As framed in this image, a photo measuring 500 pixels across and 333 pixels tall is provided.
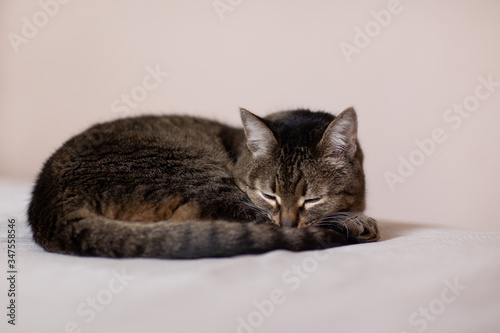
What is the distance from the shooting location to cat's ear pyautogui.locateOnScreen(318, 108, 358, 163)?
6.17 ft

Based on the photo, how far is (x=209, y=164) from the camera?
6.91 feet

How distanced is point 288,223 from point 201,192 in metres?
0.39

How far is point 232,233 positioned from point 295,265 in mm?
241

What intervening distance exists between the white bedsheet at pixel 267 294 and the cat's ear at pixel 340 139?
64cm

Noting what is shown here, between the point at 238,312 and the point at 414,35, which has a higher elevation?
the point at 414,35

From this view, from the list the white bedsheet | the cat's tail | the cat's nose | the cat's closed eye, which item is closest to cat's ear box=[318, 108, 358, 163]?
the cat's closed eye

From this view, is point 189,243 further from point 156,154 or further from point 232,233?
point 156,154

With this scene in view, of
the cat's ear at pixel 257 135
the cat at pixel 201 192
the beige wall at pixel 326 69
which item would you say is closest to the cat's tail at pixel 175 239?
the cat at pixel 201 192

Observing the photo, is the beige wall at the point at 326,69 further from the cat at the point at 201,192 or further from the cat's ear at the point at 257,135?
the cat's ear at the point at 257,135

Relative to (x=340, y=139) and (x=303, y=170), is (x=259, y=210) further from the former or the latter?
(x=340, y=139)

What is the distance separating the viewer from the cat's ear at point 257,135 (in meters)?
1.98

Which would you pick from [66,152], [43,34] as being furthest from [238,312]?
[43,34]

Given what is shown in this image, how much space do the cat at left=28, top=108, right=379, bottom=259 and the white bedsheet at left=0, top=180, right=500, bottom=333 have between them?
0.10 m

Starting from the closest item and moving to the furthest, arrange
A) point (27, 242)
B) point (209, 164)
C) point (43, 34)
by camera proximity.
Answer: point (27, 242), point (209, 164), point (43, 34)
